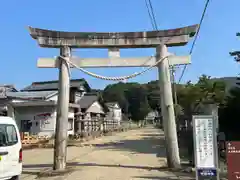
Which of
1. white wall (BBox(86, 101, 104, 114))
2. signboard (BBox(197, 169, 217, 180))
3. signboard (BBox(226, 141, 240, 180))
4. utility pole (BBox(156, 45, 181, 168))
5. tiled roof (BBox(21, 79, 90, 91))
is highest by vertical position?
tiled roof (BBox(21, 79, 90, 91))

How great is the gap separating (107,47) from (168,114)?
133 inches

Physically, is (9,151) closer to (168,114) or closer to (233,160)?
(233,160)

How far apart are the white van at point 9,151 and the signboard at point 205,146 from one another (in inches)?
183

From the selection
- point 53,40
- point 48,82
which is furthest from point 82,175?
point 48,82

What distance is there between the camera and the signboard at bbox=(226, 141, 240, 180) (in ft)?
27.2

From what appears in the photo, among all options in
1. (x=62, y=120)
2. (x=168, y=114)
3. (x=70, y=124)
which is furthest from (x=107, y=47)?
(x=70, y=124)

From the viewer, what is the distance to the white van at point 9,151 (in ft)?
28.1

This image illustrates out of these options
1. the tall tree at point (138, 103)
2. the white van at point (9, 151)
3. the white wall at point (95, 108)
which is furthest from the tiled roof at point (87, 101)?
the tall tree at point (138, 103)

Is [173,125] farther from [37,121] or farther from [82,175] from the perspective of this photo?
[37,121]

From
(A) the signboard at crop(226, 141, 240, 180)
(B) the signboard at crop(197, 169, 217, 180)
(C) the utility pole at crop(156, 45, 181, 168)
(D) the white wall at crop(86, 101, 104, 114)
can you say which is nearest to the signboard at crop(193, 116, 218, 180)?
(B) the signboard at crop(197, 169, 217, 180)

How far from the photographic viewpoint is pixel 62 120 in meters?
12.3

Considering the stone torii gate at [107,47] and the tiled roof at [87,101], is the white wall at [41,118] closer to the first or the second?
the tiled roof at [87,101]

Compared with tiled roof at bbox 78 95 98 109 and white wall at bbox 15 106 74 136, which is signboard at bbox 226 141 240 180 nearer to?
white wall at bbox 15 106 74 136

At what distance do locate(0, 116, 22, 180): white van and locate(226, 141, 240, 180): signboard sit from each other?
212 inches
